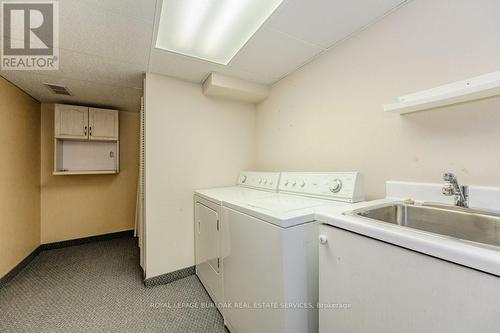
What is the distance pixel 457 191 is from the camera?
0.97 metres

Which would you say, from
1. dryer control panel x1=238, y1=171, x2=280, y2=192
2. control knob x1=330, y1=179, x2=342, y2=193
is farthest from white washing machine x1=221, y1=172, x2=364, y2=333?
dryer control panel x1=238, y1=171, x2=280, y2=192

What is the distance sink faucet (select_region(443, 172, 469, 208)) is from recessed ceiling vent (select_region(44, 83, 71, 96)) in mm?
3469

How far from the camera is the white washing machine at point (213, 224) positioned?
61.5 inches

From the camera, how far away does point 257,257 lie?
43.1 inches

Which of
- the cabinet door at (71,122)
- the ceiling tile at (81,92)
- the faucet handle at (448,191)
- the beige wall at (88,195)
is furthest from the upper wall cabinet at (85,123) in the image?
the faucet handle at (448,191)

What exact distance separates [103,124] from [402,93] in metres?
3.56

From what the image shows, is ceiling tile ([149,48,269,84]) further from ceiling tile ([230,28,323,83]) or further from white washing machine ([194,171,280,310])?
white washing machine ([194,171,280,310])

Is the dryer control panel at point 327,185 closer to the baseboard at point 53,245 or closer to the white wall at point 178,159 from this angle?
the white wall at point 178,159

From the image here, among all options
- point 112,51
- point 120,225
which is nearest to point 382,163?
point 112,51

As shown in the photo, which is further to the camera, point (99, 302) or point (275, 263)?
point (99, 302)

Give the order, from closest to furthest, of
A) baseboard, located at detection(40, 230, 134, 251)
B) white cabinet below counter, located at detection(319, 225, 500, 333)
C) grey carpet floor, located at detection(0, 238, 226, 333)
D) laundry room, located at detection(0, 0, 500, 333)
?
white cabinet below counter, located at detection(319, 225, 500, 333)
laundry room, located at detection(0, 0, 500, 333)
grey carpet floor, located at detection(0, 238, 226, 333)
baseboard, located at detection(40, 230, 134, 251)

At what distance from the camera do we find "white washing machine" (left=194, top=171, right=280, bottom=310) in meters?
1.56

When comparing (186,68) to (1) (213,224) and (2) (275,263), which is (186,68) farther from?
(2) (275,263)

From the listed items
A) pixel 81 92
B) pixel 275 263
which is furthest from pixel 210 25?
pixel 81 92
